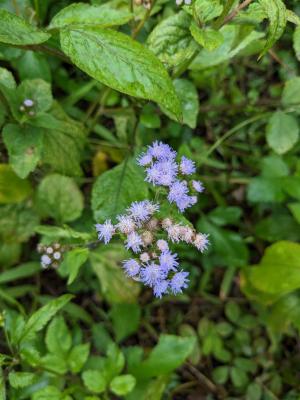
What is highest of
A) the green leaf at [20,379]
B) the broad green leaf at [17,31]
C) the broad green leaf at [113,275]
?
the broad green leaf at [17,31]

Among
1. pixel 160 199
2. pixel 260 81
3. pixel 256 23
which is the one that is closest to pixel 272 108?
pixel 260 81

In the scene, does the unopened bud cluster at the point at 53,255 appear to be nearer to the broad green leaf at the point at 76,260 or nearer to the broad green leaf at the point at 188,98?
the broad green leaf at the point at 76,260

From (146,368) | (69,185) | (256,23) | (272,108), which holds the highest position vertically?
(256,23)

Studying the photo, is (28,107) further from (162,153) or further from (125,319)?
(125,319)

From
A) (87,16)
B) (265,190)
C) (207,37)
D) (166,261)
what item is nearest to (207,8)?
(207,37)

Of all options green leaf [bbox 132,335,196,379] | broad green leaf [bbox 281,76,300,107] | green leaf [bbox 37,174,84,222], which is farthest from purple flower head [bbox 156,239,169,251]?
broad green leaf [bbox 281,76,300,107]

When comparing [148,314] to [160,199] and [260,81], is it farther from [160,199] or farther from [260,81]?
[260,81]

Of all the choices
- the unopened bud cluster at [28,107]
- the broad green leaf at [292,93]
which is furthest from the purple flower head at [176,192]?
the broad green leaf at [292,93]
